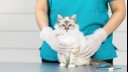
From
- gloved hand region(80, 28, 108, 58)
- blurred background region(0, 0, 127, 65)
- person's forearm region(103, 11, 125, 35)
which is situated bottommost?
blurred background region(0, 0, 127, 65)

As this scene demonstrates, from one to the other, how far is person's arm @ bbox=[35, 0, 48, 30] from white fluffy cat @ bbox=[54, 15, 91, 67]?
0.15 meters

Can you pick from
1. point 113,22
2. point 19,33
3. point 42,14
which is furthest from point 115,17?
point 19,33

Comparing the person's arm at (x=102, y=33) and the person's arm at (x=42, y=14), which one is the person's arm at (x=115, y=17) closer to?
the person's arm at (x=102, y=33)

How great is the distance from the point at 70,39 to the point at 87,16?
23 cm

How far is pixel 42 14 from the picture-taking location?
1771 mm

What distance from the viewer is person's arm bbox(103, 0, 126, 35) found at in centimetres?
167

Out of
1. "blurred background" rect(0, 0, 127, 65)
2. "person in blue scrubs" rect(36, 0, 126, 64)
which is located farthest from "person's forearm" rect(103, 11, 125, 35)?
"blurred background" rect(0, 0, 127, 65)

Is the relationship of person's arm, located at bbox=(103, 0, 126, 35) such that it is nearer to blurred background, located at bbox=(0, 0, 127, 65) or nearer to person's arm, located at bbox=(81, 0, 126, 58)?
person's arm, located at bbox=(81, 0, 126, 58)

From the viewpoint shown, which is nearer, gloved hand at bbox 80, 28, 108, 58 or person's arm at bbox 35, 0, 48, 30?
gloved hand at bbox 80, 28, 108, 58

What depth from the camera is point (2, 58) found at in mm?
2877

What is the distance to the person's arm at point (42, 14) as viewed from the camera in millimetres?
1735

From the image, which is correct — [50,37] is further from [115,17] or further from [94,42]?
[115,17]

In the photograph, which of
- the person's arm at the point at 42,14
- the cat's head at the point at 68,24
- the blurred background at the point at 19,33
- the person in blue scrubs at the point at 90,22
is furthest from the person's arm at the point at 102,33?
the blurred background at the point at 19,33

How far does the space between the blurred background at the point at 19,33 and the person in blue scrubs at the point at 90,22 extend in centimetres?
96
